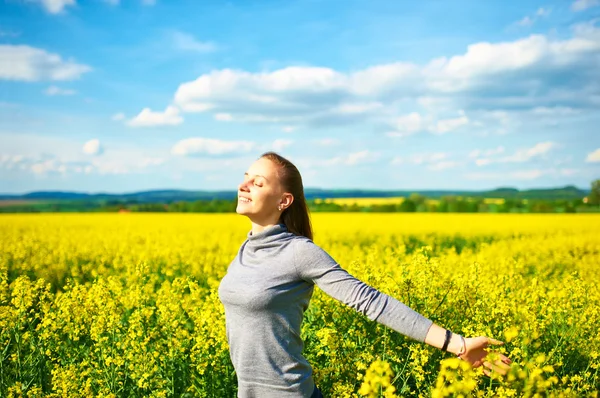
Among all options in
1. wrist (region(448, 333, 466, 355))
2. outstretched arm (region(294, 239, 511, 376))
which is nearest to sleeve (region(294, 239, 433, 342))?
outstretched arm (region(294, 239, 511, 376))

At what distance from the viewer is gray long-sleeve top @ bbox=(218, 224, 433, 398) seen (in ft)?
8.50

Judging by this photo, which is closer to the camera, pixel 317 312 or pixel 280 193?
pixel 280 193

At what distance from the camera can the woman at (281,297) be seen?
8.16ft

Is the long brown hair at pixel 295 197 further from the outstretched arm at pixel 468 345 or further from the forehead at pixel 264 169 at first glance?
the outstretched arm at pixel 468 345

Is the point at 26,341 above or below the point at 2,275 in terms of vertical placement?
below

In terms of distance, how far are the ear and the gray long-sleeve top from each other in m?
0.14

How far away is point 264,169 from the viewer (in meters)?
2.89

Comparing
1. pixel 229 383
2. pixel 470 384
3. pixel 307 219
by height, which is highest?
pixel 307 219

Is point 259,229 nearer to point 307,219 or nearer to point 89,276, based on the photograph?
point 307,219

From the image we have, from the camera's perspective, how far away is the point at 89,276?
30.1 ft

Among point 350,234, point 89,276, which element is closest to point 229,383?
point 89,276

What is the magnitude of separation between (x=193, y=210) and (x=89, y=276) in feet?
93.7

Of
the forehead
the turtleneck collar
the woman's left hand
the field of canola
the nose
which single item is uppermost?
the forehead

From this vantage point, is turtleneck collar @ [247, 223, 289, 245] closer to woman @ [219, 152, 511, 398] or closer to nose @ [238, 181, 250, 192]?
woman @ [219, 152, 511, 398]
